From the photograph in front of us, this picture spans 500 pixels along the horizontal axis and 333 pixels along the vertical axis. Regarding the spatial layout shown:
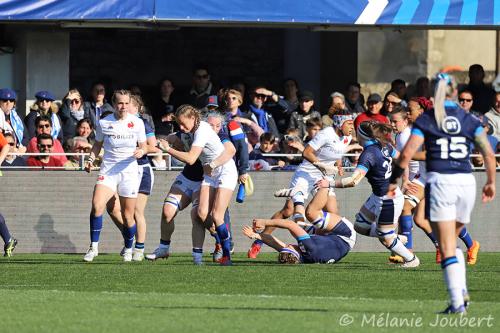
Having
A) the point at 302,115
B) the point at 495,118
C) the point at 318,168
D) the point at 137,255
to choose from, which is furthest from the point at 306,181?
the point at 495,118

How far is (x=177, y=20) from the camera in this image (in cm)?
2055

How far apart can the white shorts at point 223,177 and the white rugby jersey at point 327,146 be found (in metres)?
1.65

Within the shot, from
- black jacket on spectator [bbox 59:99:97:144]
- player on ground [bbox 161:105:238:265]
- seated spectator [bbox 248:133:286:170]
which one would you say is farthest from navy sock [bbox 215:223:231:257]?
black jacket on spectator [bbox 59:99:97:144]

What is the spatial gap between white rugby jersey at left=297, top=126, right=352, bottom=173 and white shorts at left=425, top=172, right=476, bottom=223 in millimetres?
7125

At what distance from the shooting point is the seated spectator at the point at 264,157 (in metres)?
20.7

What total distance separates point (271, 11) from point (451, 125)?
33.8ft

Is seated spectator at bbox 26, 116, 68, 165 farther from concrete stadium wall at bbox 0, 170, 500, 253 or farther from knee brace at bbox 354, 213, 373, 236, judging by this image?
knee brace at bbox 354, 213, 373, 236

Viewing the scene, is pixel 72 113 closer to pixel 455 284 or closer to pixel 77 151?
pixel 77 151

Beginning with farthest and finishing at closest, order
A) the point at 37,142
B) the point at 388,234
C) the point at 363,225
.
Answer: the point at 37,142 < the point at 363,225 < the point at 388,234

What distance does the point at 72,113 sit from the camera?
2116cm

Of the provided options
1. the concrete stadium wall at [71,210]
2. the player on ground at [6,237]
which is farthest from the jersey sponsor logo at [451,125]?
the concrete stadium wall at [71,210]

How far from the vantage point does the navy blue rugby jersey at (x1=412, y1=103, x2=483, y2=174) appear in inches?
426

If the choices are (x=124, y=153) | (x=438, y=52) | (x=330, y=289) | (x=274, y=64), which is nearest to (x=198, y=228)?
(x=124, y=153)

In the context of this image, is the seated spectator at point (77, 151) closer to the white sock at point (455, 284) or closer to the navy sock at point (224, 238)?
the navy sock at point (224, 238)
